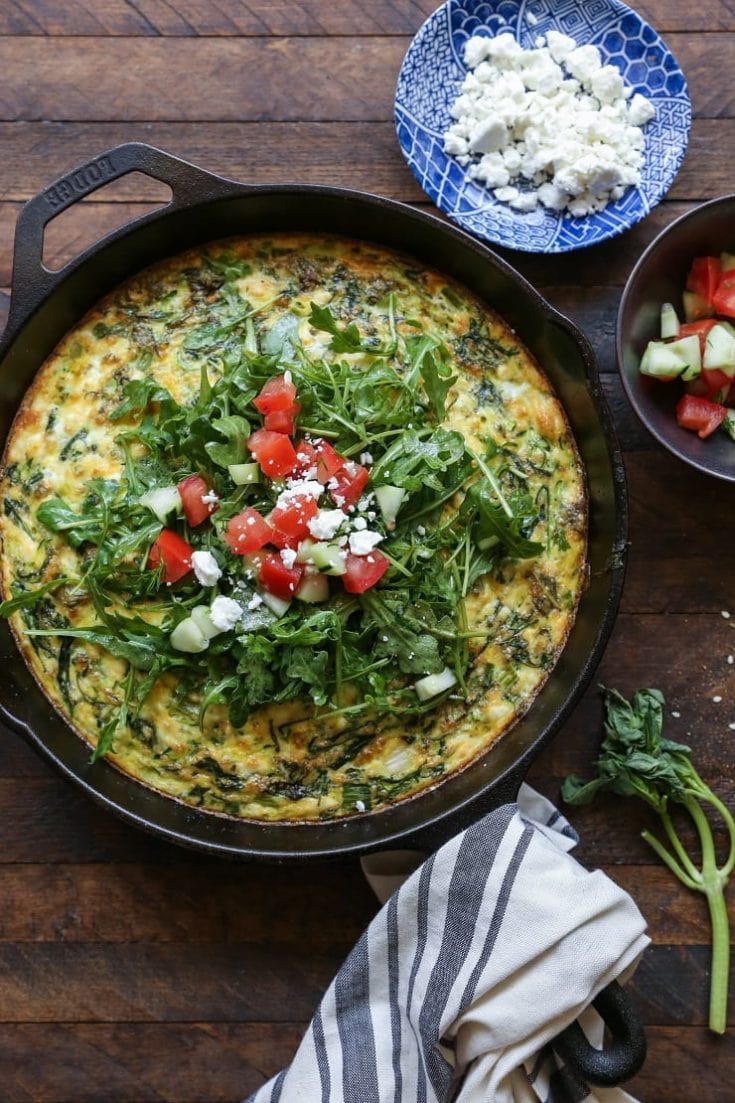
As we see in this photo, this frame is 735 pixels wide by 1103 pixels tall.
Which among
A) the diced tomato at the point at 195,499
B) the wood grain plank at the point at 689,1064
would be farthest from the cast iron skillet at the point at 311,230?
the wood grain plank at the point at 689,1064

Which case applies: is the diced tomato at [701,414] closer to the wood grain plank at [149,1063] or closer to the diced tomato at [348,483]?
the diced tomato at [348,483]

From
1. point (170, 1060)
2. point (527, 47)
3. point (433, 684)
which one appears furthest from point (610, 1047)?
point (527, 47)

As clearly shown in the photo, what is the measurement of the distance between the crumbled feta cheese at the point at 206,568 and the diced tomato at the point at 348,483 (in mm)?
409

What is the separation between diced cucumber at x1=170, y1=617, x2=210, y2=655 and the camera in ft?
10.2

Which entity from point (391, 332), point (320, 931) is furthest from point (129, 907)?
point (391, 332)

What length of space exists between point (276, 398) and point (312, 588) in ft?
1.92

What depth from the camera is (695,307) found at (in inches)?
146

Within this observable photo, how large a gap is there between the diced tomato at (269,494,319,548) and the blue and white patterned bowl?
128 centimetres

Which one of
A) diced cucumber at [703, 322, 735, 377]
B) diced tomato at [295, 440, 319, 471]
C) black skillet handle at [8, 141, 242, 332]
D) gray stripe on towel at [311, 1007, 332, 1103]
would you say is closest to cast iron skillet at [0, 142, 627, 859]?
black skillet handle at [8, 141, 242, 332]

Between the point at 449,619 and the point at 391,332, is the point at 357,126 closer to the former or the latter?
the point at 391,332

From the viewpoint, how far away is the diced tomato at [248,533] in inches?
121

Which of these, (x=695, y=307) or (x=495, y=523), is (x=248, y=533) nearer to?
(x=495, y=523)

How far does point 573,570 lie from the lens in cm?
342

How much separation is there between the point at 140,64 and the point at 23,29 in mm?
458
